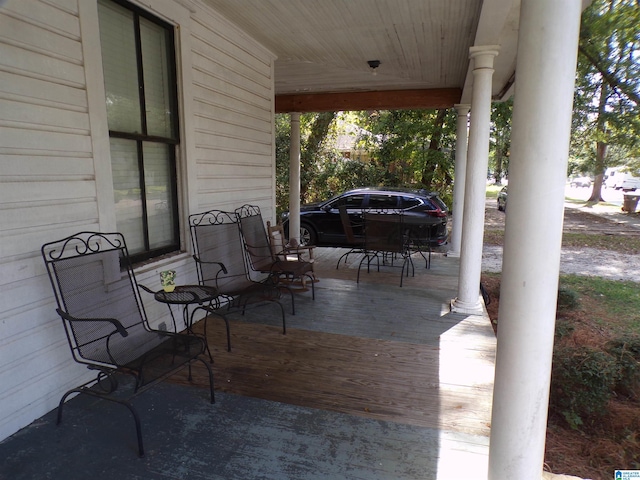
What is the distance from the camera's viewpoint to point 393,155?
12.3 metres

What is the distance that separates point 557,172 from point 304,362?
2.16 m

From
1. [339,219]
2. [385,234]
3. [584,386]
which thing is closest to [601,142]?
[385,234]

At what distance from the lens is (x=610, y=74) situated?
14.9 feet

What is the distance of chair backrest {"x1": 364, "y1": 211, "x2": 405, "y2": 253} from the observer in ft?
17.8

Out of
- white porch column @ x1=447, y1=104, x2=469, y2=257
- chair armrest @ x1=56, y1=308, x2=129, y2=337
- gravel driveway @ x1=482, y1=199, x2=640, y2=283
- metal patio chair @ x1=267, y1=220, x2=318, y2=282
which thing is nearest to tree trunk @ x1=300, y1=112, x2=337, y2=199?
gravel driveway @ x1=482, y1=199, x2=640, y2=283

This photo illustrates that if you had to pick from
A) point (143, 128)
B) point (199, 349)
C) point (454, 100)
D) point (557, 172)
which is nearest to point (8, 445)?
point (199, 349)

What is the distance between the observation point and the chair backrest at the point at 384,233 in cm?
543

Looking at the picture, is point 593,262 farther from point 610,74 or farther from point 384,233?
point 384,233

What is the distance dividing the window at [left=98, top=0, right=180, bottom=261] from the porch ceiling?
2.73 feet

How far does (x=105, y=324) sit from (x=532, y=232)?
2252 millimetres

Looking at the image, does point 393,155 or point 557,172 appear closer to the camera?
point 557,172

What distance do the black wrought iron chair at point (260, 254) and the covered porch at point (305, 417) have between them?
684 millimetres

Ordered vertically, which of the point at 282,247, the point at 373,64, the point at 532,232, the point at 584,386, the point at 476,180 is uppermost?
the point at 373,64

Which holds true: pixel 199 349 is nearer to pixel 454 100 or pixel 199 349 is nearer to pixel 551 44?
pixel 551 44
